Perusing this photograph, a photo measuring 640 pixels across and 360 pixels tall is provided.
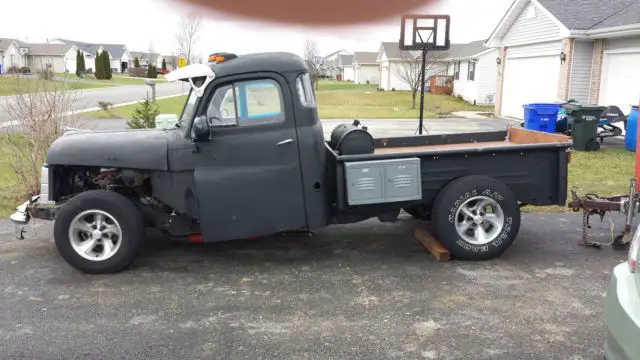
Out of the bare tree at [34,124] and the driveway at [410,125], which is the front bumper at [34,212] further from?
the driveway at [410,125]

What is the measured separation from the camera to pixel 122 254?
220 inches

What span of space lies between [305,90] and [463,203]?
206cm

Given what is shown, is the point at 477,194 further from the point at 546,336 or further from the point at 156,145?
the point at 156,145

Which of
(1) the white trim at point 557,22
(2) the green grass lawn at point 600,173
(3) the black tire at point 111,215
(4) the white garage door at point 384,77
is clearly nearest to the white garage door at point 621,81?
(1) the white trim at point 557,22

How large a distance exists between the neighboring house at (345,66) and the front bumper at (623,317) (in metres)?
103

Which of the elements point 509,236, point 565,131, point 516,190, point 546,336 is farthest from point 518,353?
point 565,131

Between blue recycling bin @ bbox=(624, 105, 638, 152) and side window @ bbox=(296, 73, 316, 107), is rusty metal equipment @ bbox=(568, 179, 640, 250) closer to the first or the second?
side window @ bbox=(296, 73, 316, 107)

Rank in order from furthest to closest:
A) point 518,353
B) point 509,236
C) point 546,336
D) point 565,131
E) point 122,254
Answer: point 565,131 → point 509,236 → point 122,254 → point 546,336 → point 518,353

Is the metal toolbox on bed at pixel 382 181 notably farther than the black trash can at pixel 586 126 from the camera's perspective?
No

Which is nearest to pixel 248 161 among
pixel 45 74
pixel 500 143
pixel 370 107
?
pixel 500 143

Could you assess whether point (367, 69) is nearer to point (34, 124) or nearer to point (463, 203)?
point (34, 124)

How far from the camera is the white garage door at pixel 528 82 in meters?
20.9

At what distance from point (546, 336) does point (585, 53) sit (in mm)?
17624

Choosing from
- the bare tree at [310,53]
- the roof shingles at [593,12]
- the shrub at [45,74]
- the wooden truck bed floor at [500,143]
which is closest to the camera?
the bare tree at [310,53]
